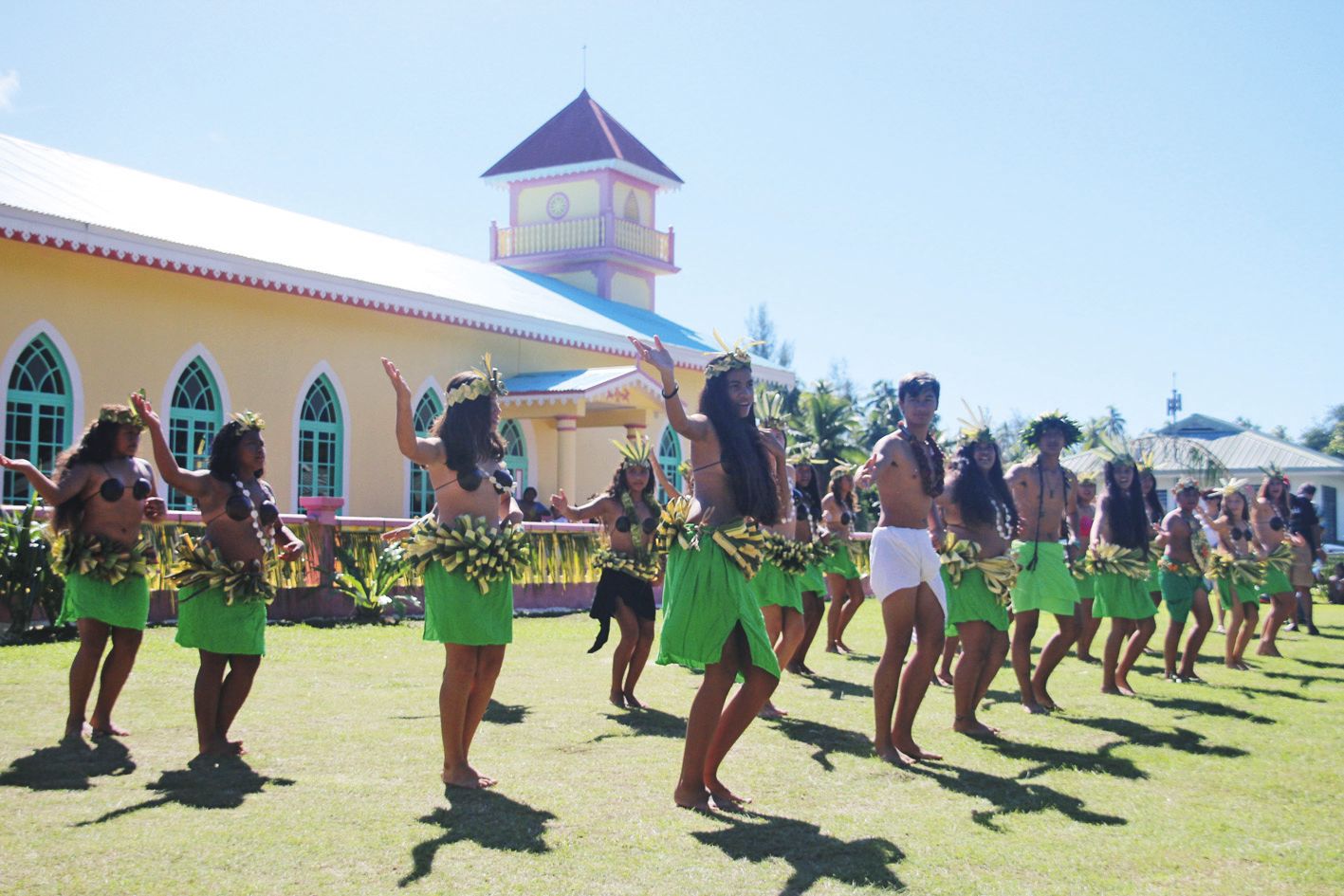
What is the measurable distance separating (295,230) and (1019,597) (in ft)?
55.4

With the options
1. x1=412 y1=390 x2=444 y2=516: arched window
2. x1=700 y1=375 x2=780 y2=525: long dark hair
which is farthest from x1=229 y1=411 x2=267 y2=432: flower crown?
x1=412 y1=390 x2=444 y2=516: arched window

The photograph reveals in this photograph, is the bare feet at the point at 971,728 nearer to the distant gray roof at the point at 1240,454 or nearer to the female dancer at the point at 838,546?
the female dancer at the point at 838,546

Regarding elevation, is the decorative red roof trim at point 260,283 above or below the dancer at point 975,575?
above

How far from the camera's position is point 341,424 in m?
20.6

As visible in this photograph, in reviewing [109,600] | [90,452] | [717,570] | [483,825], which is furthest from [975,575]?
[90,452]

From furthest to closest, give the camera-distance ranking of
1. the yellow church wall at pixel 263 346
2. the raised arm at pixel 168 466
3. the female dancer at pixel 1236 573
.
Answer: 1. the yellow church wall at pixel 263 346
2. the female dancer at pixel 1236 573
3. the raised arm at pixel 168 466

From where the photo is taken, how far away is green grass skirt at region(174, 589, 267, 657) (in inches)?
264

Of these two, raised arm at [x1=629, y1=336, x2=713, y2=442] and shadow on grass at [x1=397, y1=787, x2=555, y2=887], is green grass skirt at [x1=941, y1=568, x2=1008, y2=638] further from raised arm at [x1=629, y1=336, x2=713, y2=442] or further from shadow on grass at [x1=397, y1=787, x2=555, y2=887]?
shadow on grass at [x1=397, y1=787, x2=555, y2=887]

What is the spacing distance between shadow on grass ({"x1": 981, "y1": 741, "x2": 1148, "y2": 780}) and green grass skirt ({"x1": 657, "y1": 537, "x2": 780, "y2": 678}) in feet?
6.14

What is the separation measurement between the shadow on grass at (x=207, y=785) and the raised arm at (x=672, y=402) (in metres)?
2.47

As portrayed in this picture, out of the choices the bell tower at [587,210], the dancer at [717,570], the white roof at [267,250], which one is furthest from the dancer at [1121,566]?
the bell tower at [587,210]

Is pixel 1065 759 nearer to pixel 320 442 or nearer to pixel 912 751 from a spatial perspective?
pixel 912 751

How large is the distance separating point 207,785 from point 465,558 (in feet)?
5.12

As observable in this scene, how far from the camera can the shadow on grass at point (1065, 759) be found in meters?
6.80
